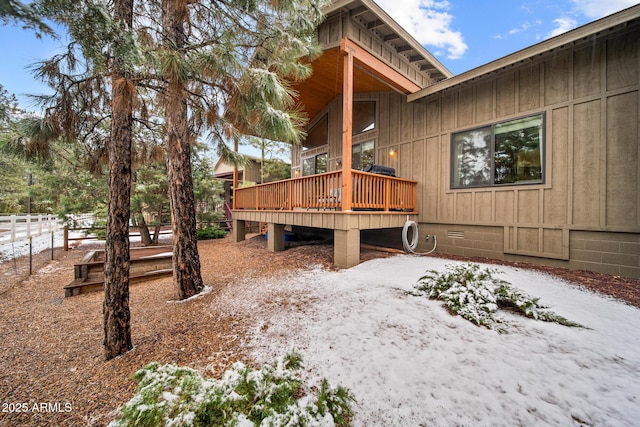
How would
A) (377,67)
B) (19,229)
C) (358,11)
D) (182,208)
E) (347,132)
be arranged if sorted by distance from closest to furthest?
(182,208) → (347,132) → (358,11) → (377,67) → (19,229)

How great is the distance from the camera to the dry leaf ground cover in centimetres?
175

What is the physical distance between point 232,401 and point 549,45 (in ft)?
21.6

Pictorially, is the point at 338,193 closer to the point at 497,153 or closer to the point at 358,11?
the point at 497,153

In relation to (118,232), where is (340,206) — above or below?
above

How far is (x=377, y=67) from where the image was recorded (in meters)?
5.59

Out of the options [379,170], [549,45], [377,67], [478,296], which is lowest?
[478,296]

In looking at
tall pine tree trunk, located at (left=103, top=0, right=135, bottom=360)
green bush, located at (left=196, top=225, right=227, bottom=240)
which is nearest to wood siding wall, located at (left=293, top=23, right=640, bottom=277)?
tall pine tree trunk, located at (left=103, top=0, right=135, bottom=360)

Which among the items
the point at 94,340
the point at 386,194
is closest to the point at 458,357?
the point at 94,340

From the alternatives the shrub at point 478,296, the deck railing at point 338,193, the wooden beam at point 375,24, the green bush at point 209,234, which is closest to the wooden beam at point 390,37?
the wooden beam at point 375,24

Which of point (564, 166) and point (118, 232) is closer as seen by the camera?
point (118, 232)

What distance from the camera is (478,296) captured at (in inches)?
109

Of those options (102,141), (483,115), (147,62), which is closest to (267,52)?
(147,62)

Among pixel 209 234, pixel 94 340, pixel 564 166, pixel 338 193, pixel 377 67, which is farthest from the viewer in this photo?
pixel 209 234

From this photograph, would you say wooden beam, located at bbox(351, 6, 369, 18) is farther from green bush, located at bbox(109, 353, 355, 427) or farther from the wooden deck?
green bush, located at bbox(109, 353, 355, 427)
